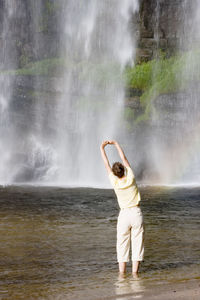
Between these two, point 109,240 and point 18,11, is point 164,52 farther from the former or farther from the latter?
point 109,240

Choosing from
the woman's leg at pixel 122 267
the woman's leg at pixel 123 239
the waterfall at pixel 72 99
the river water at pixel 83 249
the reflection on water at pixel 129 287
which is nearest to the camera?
the reflection on water at pixel 129 287

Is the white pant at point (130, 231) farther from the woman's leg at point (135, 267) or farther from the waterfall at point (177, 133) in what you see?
the waterfall at point (177, 133)

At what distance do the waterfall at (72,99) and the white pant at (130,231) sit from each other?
25.7 m

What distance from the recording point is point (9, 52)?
131ft

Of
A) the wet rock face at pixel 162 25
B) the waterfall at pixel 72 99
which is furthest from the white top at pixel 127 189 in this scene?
the wet rock face at pixel 162 25

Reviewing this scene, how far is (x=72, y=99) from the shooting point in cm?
3762

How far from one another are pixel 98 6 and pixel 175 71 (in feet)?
25.9

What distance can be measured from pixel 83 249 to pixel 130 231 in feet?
7.30

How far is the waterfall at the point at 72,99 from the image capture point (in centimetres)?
3503

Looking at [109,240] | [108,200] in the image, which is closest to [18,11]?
[108,200]

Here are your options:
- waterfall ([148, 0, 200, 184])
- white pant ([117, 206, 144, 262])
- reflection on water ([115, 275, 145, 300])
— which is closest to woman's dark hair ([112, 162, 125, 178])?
white pant ([117, 206, 144, 262])

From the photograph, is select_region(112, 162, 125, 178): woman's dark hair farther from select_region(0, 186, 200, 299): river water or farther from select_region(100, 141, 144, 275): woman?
select_region(0, 186, 200, 299): river water

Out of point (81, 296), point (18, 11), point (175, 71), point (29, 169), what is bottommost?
point (81, 296)

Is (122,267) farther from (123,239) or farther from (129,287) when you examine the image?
(129,287)
